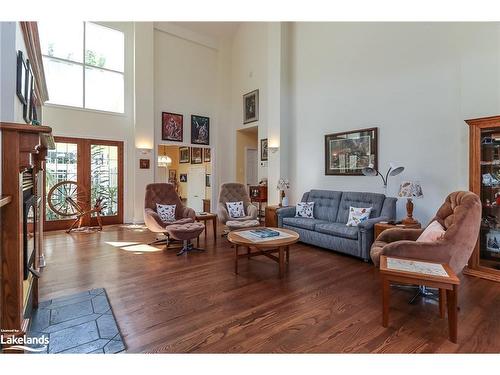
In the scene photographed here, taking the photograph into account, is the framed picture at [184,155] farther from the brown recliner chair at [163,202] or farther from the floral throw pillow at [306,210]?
the floral throw pillow at [306,210]

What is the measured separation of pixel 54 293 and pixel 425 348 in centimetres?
320

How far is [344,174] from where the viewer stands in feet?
16.4

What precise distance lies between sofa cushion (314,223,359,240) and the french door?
4.72m

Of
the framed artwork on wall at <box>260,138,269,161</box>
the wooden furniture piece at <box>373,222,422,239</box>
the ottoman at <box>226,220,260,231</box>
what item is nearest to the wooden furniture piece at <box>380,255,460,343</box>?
the wooden furniture piece at <box>373,222,422,239</box>

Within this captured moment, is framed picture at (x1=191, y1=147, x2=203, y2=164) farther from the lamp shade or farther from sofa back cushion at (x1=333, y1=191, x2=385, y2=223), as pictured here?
the lamp shade

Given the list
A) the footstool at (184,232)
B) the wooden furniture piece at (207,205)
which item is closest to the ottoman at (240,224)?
the footstool at (184,232)

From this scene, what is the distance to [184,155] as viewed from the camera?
370 inches

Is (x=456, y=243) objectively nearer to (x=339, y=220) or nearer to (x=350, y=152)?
(x=339, y=220)

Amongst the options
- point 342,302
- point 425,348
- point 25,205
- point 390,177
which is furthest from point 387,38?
point 25,205

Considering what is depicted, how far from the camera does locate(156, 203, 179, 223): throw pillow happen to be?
15.3ft

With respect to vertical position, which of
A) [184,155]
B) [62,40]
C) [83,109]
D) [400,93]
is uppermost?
[62,40]

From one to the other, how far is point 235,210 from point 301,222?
1.31m

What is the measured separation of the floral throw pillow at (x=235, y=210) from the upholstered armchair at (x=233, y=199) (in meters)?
0.08

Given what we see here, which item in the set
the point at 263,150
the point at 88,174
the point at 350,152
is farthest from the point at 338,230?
the point at 88,174
